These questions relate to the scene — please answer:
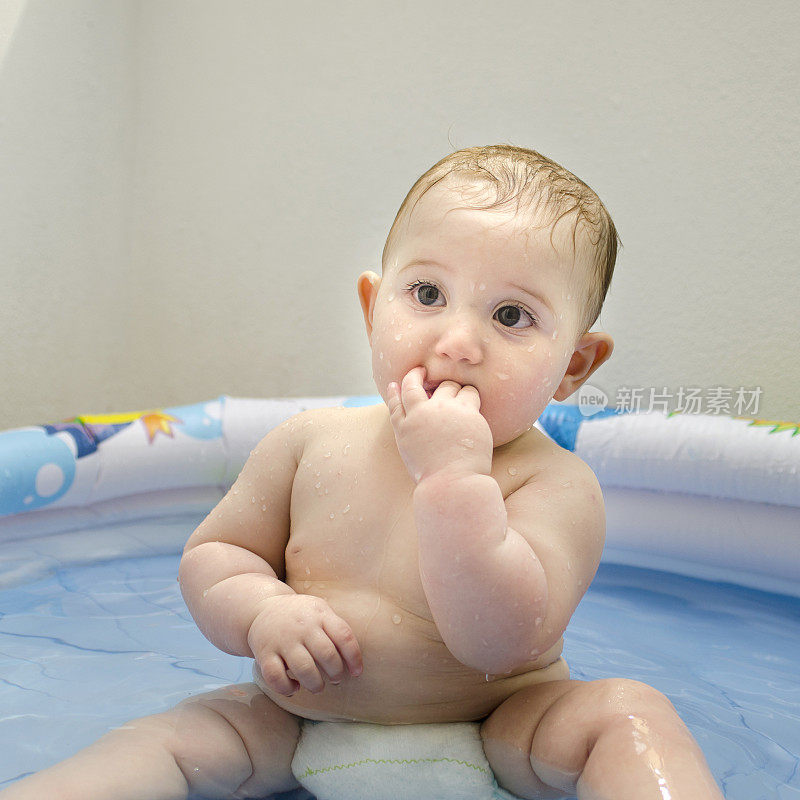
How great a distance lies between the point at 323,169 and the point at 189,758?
2591 millimetres

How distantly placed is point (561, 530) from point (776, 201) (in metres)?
2.03

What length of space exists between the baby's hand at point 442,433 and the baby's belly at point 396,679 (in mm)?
186

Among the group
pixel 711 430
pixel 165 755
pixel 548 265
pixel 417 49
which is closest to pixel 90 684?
pixel 165 755

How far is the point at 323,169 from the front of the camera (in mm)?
3189

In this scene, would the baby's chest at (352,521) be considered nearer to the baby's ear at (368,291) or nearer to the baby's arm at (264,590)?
the baby's arm at (264,590)

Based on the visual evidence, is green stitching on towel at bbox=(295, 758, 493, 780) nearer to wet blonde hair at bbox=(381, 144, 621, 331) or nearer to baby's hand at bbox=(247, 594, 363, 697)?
baby's hand at bbox=(247, 594, 363, 697)

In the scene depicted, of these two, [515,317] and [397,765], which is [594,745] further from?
[515,317]

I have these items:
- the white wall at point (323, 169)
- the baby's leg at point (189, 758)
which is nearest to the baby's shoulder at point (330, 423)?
the baby's leg at point (189, 758)

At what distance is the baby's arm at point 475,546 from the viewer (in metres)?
0.79

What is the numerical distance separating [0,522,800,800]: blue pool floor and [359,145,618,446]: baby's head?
0.53m

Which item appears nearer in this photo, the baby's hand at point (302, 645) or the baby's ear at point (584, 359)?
the baby's hand at point (302, 645)

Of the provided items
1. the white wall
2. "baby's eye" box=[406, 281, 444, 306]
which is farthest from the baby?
the white wall

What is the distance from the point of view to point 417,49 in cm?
299

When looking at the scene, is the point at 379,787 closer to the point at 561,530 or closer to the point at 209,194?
the point at 561,530
